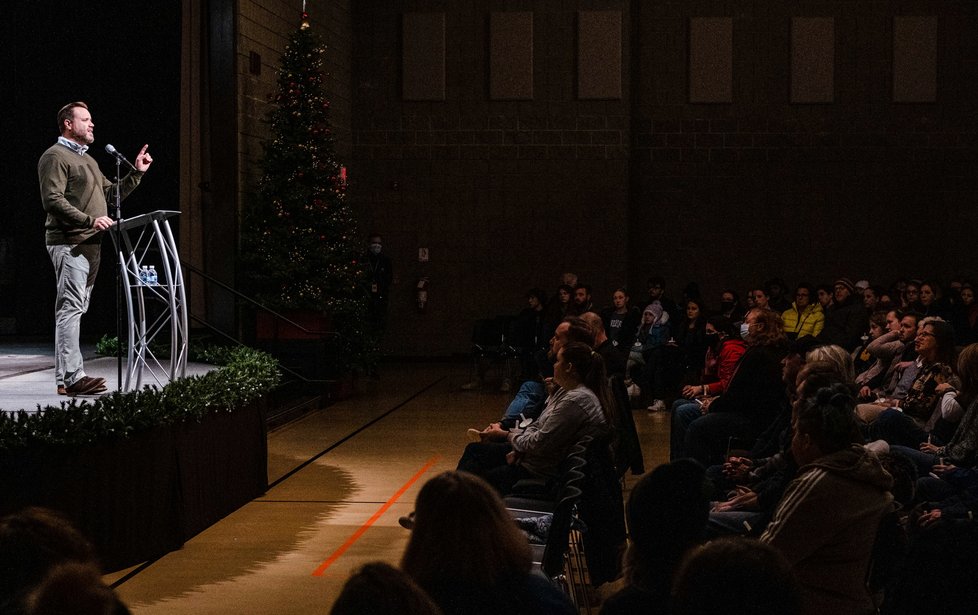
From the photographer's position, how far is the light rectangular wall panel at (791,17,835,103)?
56.0ft

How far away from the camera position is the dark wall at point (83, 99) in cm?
1268

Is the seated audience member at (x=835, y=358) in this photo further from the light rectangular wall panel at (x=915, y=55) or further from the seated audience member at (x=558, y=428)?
the light rectangular wall panel at (x=915, y=55)

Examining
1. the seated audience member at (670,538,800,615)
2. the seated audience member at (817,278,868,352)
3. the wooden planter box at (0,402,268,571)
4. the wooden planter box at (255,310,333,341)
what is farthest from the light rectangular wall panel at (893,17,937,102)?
the seated audience member at (670,538,800,615)

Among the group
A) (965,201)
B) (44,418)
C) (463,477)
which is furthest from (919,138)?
(463,477)

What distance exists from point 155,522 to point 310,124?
23.1ft

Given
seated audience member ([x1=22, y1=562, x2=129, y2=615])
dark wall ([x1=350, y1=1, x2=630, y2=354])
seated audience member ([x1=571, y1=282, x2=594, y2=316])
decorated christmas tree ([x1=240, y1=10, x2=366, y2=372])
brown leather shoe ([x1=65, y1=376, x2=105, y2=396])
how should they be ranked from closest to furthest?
seated audience member ([x1=22, y1=562, x2=129, y2=615])
brown leather shoe ([x1=65, y1=376, x2=105, y2=396])
decorated christmas tree ([x1=240, y1=10, x2=366, y2=372])
seated audience member ([x1=571, y1=282, x2=594, y2=316])
dark wall ([x1=350, y1=1, x2=630, y2=354])

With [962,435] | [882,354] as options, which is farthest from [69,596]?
[882,354]

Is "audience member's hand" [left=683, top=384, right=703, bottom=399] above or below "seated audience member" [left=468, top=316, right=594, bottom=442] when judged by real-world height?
below

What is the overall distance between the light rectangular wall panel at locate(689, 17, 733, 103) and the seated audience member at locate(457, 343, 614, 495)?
11.9 m

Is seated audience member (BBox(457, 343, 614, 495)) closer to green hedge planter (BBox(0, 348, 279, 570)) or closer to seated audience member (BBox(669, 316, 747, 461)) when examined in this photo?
seated audience member (BBox(669, 316, 747, 461))

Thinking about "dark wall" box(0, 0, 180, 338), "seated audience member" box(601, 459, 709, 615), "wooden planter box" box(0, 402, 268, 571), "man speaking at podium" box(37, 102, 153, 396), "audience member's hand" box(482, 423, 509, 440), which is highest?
"dark wall" box(0, 0, 180, 338)

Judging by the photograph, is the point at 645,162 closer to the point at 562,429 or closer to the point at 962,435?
the point at 962,435

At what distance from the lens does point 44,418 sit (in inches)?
217

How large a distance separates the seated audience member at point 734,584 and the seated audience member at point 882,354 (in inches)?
263
